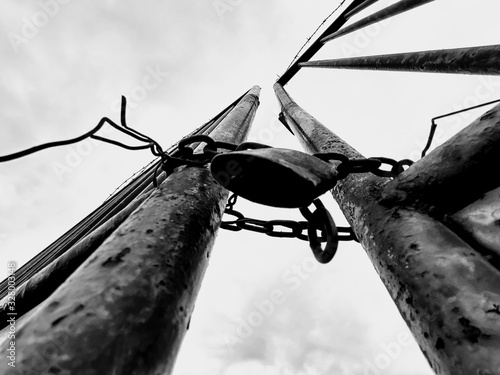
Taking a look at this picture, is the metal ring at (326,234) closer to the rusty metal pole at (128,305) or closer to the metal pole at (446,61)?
the rusty metal pole at (128,305)

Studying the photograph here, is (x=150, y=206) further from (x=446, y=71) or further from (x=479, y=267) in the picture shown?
(x=446, y=71)

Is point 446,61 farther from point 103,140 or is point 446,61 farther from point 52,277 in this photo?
point 52,277

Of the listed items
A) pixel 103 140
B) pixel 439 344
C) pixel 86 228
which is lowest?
pixel 439 344

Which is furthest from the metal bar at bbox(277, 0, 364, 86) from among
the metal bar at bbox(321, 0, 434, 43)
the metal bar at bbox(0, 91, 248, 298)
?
the metal bar at bbox(0, 91, 248, 298)

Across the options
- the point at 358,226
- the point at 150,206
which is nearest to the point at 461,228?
the point at 358,226

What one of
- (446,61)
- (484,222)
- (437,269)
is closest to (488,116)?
(484,222)

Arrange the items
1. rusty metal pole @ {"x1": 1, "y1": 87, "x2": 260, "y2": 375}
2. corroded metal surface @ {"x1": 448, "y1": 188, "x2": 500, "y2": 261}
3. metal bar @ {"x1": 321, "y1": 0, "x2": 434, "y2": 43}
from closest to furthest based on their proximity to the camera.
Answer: rusty metal pole @ {"x1": 1, "y1": 87, "x2": 260, "y2": 375} → corroded metal surface @ {"x1": 448, "y1": 188, "x2": 500, "y2": 261} → metal bar @ {"x1": 321, "y1": 0, "x2": 434, "y2": 43}

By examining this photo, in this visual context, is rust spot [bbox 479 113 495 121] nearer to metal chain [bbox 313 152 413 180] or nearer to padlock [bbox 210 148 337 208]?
metal chain [bbox 313 152 413 180]
